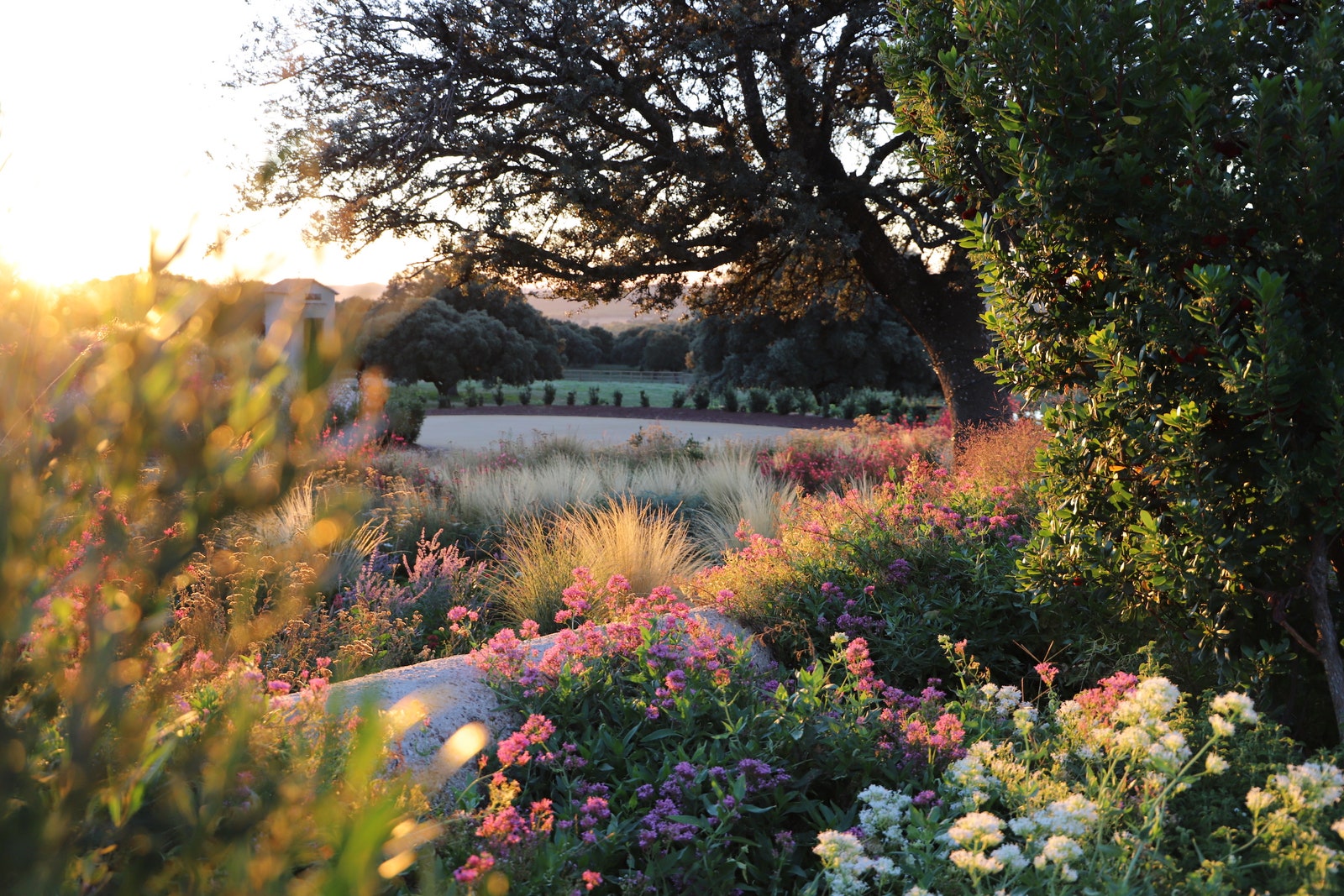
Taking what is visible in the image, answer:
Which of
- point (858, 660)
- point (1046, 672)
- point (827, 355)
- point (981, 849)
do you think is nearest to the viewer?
point (981, 849)

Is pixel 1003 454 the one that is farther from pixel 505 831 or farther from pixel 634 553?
pixel 505 831

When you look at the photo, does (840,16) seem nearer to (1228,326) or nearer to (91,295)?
(1228,326)

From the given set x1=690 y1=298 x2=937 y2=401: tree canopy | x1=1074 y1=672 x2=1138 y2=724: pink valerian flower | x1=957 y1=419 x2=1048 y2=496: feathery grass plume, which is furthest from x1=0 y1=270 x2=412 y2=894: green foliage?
x1=690 y1=298 x2=937 y2=401: tree canopy

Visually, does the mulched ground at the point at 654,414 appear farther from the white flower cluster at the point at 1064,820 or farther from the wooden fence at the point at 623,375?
the wooden fence at the point at 623,375

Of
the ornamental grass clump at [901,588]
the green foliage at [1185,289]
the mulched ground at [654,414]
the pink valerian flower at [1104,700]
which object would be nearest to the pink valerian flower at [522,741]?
the ornamental grass clump at [901,588]

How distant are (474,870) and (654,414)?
26.6 metres

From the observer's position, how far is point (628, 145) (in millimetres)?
11148

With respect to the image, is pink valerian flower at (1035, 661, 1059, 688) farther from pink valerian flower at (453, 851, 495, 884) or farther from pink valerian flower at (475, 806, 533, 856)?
pink valerian flower at (453, 851, 495, 884)

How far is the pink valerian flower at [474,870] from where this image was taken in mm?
1807

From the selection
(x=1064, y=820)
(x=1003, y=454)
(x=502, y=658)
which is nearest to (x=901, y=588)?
(x=502, y=658)

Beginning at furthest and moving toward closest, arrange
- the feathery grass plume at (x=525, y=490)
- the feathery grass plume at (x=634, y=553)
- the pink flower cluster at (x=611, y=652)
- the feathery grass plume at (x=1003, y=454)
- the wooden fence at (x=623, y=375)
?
the wooden fence at (x=623, y=375), the feathery grass plume at (x=525, y=490), the feathery grass plume at (x=1003, y=454), the feathery grass plume at (x=634, y=553), the pink flower cluster at (x=611, y=652)

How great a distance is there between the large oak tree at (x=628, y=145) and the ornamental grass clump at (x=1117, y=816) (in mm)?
7555

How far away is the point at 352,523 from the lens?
1052 millimetres

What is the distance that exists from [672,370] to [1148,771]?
6297 cm
